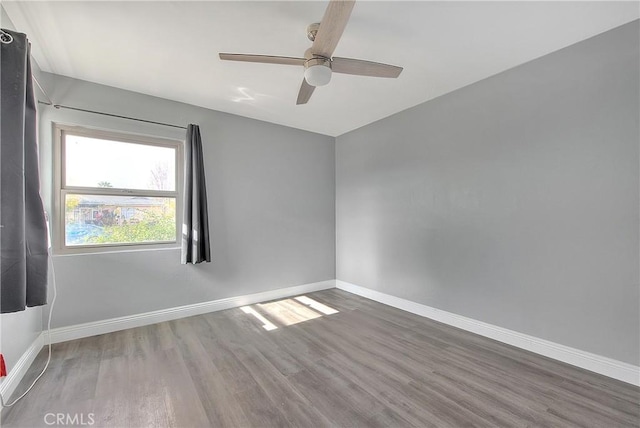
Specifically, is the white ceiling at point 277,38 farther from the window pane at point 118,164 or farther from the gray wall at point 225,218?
the window pane at point 118,164

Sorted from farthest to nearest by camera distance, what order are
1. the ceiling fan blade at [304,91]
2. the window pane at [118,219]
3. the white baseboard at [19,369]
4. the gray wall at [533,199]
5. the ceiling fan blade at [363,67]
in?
the window pane at [118,219] → the ceiling fan blade at [304,91] → the gray wall at [533,199] → the ceiling fan blade at [363,67] → the white baseboard at [19,369]

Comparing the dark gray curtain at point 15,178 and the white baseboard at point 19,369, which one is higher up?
the dark gray curtain at point 15,178

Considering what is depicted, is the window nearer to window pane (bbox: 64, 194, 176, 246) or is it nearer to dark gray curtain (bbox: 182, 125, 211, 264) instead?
window pane (bbox: 64, 194, 176, 246)

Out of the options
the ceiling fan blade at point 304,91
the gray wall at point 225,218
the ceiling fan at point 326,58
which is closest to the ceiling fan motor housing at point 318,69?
the ceiling fan at point 326,58

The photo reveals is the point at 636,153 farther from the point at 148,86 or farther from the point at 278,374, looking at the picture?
the point at 148,86

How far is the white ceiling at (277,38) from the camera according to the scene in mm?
1861

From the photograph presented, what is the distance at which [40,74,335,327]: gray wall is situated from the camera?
2.76m

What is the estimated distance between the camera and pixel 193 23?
1.99 metres

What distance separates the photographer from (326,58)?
1.88m

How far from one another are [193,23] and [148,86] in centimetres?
130

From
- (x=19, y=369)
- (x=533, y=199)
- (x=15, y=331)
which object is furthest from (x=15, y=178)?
(x=533, y=199)

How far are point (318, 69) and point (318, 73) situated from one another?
0.03 metres

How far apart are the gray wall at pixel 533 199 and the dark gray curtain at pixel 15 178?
345cm

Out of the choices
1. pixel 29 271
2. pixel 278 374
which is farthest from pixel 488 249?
pixel 29 271
